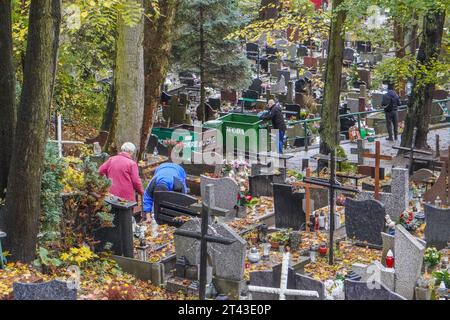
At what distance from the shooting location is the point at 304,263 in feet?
36.4

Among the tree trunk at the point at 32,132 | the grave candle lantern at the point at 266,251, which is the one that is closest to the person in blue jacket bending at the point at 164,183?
the grave candle lantern at the point at 266,251

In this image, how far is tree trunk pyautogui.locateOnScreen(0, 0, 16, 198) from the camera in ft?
38.3

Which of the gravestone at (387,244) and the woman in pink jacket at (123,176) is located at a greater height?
the woman in pink jacket at (123,176)

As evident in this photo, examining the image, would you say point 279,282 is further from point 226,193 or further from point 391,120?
point 391,120

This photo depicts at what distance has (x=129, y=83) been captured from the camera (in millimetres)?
17531

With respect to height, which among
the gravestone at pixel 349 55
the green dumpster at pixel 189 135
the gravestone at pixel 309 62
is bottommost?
the green dumpster at pixel 189 135

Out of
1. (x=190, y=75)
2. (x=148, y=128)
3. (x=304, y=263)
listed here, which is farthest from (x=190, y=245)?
(x=190, y=75)

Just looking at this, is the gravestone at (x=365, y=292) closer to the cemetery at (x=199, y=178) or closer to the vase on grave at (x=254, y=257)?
the cemetery at (x=199, y=178)

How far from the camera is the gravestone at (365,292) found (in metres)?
9.11

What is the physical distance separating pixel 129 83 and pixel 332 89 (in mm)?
4583

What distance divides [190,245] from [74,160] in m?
2.62

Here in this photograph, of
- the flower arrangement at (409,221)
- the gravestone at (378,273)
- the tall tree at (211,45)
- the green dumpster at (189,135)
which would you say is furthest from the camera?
the tall tree at (211,45)

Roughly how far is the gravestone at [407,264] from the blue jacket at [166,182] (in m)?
4.30

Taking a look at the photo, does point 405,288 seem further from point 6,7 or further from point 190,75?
point 190,75
